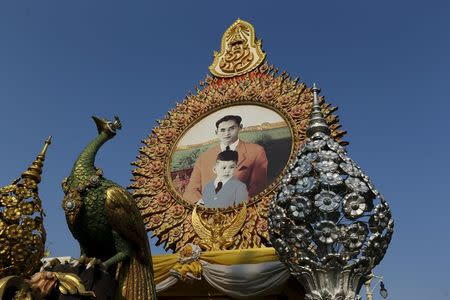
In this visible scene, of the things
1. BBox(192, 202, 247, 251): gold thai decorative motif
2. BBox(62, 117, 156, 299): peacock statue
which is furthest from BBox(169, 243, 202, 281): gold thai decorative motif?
BBox(62, 117, 156, 299): peacock statue

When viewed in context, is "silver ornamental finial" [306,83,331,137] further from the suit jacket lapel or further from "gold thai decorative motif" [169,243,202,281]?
the suit jacket lapel

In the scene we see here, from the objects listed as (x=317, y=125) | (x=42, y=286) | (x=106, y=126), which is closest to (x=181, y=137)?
(x=106, y=126)

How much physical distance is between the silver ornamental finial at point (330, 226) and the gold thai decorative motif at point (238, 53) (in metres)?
5.43

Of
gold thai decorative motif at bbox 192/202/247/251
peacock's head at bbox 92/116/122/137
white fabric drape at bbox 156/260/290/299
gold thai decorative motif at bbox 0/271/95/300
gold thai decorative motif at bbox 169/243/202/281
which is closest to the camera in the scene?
gold thai decorative motif at bbox 0/271/95/300

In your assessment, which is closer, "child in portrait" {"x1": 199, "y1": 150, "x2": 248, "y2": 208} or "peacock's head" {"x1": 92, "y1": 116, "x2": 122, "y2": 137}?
"peacock's head" {"x1": 92, "y1": 116, "x2": 122, "y2": 137}

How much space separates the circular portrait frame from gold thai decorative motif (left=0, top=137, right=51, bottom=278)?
3.26 m

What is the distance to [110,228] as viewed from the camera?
9.66 ft

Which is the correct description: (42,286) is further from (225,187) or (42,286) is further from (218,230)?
(225,187)

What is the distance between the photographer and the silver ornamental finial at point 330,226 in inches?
88.6

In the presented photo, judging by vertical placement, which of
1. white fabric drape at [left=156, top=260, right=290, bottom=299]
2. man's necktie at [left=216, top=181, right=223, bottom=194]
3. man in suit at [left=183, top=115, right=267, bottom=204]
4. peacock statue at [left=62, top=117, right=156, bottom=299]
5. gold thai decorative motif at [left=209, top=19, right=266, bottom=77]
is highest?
gold thai decorative motif at [left=209, top=19, right=266, bottom=77]

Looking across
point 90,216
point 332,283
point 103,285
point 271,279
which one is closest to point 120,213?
point 90,216

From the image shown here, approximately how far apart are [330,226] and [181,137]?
5533 mm

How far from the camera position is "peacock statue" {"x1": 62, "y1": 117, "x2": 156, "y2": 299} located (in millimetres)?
2918

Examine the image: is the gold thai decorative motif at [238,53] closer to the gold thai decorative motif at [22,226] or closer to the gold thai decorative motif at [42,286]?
the gold thai decorative motif at [22,226]
